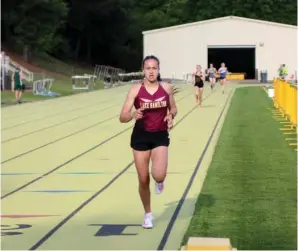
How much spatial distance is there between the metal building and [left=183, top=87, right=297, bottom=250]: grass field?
5041 centimetres

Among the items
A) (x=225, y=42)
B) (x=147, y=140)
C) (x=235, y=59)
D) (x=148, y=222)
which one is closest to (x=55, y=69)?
(x=225, y=42)

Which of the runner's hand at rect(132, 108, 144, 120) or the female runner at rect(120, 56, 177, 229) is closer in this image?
the runner's hand at rect(132, 108, 144, 120)

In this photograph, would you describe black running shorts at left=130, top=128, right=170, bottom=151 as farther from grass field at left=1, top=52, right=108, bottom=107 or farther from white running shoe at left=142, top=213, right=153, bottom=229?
grass field at left=1, top=52, right=108, bottom=107

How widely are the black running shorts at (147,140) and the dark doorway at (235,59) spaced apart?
69.0 meters

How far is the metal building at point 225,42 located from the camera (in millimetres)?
69500

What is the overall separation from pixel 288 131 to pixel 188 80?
1903 inches

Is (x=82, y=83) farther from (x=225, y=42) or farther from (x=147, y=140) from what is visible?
(x=147, y=140)

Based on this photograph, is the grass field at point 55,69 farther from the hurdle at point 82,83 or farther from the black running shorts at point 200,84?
the black running shorts at point 200,84

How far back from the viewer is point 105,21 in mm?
82750

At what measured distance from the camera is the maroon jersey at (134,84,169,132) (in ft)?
29.6

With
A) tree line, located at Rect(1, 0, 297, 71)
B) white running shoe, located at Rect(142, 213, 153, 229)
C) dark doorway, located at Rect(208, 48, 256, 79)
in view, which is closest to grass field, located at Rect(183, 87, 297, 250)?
white running shoe, located at Rect(142, 213, 153, 229)

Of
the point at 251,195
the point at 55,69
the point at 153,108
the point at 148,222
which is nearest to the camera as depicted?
the point at 153,108

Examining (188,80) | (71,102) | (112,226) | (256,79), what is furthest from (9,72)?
(112,226)

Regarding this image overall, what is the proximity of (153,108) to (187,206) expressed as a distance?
2.10 meters
